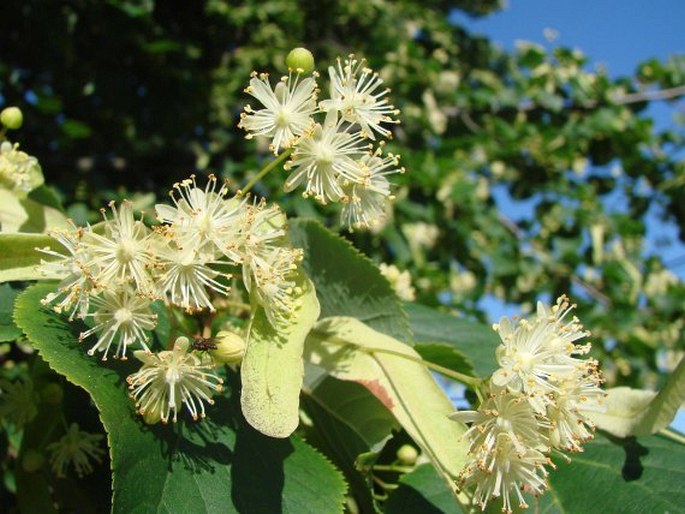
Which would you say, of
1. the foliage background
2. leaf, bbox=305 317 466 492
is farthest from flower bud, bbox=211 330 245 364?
the foliage background

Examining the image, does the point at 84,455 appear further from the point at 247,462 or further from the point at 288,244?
the point at 288,244

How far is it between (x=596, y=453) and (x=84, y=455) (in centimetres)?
63

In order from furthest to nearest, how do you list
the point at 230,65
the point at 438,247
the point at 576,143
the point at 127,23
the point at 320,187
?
the point at 230,65 → the point at 576,143 → the point at 438,247 → the point at 127,23 → the point at 320,187

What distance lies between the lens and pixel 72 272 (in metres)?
0.73

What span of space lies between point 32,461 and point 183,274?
1.15 ft

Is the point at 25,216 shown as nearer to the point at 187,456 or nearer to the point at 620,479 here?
the point at 187,456

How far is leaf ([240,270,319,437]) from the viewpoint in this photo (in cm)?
66

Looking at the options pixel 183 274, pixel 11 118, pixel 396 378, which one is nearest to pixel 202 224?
pixel 183 274

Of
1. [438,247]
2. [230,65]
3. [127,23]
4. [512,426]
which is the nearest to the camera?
[512,426]

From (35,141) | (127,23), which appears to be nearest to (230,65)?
(127,23)

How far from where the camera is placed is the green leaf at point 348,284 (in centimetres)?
90

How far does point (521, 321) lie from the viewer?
2.36 feet

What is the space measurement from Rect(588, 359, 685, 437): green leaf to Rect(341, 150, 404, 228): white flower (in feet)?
1.14

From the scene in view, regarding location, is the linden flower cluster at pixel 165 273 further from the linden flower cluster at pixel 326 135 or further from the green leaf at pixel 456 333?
the green leaf at pixel 456 333
